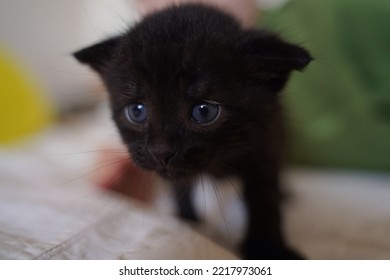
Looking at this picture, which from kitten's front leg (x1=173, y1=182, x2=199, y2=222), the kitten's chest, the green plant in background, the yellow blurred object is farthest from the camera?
the yellow blurred object

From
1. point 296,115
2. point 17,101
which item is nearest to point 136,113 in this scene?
point 296,115

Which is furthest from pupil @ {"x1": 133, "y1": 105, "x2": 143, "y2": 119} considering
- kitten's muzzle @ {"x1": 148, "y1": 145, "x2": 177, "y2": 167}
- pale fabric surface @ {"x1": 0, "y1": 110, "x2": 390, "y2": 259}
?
pale fabric surface @ {"x1": 0, "y1": 110, "x2": 390, "y2": 259}

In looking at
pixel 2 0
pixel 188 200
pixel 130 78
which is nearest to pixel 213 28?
pixel 130 78

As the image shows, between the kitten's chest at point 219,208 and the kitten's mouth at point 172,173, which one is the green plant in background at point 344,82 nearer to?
the kitten's chest at point 219,208

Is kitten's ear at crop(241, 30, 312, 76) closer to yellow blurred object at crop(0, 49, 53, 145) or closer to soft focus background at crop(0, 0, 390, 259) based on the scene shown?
soft focus background at crop(0, 0, 390, 259)

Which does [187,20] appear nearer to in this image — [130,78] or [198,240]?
[130,78]

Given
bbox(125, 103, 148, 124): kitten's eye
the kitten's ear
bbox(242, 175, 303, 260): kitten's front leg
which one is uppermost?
the kitten's ear

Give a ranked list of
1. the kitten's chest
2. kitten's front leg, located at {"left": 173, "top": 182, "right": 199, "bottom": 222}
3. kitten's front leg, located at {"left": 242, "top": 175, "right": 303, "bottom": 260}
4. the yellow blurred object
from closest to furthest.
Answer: kitten's front leg, located at {"left": 242, "top": 175, "right": 303, "bottom": 260} → the kitten's chest → kitten's front leg, located at {"left": 173, "top": 182, "right": 199, "bottom": 222} → the yellow blurred object

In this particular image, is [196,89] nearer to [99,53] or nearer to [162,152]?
[162,152]

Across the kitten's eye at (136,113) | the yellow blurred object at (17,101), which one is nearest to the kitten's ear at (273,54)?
the kitten's eye at (136,113)
